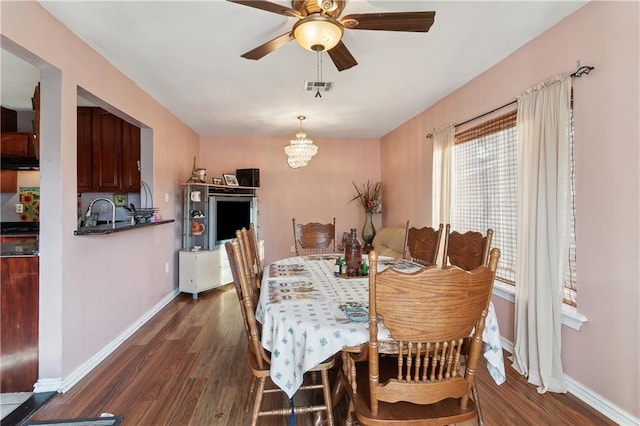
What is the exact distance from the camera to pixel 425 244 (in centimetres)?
Answer: 258

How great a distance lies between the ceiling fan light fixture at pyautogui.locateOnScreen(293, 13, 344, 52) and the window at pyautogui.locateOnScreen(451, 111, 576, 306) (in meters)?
1.78

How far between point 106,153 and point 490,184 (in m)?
4.34

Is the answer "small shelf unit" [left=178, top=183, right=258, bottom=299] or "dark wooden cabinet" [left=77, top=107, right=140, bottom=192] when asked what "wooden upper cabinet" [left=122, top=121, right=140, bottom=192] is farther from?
"small shelf unit" [left=178, top=183, right=258, bottom=299]

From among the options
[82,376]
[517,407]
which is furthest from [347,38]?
[82,376]

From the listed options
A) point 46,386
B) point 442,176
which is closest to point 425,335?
point 46,386

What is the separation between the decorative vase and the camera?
538 cm

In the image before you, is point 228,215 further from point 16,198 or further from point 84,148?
point 16,198

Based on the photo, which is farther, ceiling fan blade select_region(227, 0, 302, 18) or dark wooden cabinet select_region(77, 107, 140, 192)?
dark wooden cabinet select_region(77, 107, 140, 192)

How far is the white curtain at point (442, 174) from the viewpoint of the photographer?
341cm

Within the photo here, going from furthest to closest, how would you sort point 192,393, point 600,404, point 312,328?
point 192,393, point 600,404, point 312,328

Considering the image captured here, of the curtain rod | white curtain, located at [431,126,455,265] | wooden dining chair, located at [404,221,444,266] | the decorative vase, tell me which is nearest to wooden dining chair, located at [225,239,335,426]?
wooden dining chair, located at [404,221,444,266]

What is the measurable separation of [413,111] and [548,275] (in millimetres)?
2652

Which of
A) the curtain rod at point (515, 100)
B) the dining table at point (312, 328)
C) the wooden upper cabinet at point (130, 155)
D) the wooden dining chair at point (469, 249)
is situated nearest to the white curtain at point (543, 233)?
the curtain rod at point (515, 100)

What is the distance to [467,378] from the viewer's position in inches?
48.6
